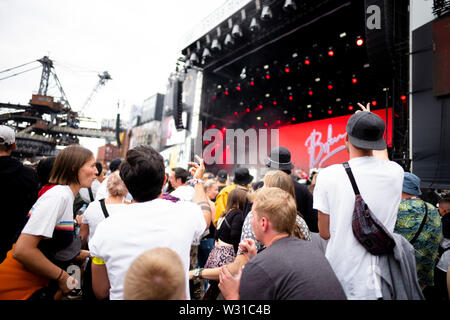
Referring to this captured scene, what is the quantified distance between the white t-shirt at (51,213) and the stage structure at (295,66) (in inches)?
251

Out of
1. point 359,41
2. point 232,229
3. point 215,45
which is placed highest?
point 215,45

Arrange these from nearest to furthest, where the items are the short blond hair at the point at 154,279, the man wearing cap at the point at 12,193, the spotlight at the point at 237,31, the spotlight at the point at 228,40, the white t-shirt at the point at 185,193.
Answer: the short blond hair at the point at 154,279 < the man wearing cap at the point at 12,193 < the white t-shirt at the point at 185,193 < the spotlight at the point at 237,31 < the spotlight at the point at 228,40

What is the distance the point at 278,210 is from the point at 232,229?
3.46 ft

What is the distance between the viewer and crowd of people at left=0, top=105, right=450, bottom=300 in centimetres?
106

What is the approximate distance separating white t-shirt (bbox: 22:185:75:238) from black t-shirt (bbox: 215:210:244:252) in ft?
4.17

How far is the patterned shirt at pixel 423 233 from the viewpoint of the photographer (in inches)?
76.0

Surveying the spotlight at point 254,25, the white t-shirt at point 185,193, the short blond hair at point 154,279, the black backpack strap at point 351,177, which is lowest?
the short blond hair at point 154,279

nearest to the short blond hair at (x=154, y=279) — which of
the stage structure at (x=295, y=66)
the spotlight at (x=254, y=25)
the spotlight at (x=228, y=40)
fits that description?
the stage structure at (x=295, y=66)

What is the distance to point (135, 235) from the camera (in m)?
1.09

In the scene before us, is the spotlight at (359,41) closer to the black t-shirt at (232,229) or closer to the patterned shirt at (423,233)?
the patterned shirt at (423,233)

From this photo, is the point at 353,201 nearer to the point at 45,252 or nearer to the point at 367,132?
the point at 367,132

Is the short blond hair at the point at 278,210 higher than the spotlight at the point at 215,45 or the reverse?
the reverse

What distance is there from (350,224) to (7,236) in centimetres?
219

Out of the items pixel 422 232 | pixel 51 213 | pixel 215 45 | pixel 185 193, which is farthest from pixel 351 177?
pixel 215 45
